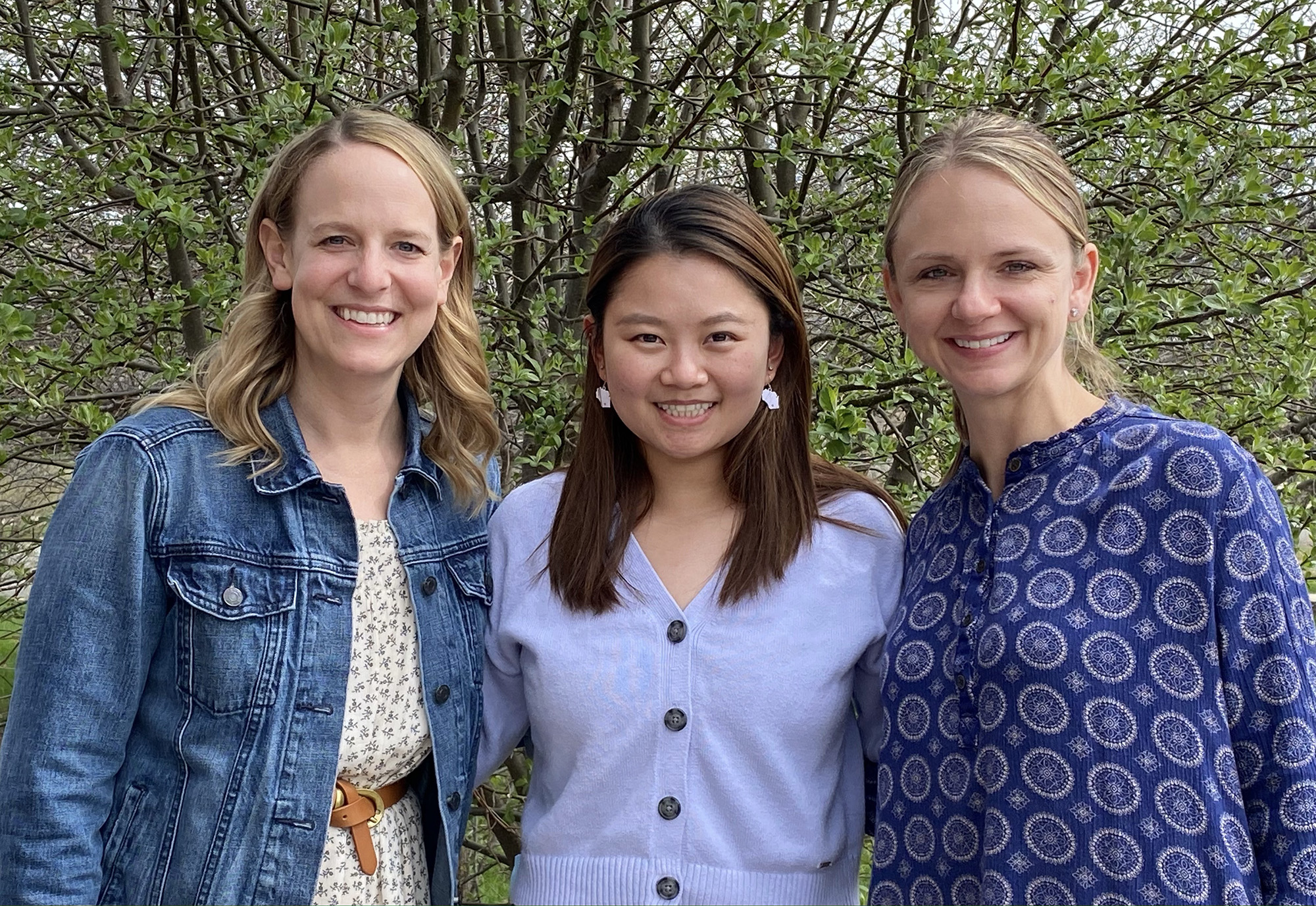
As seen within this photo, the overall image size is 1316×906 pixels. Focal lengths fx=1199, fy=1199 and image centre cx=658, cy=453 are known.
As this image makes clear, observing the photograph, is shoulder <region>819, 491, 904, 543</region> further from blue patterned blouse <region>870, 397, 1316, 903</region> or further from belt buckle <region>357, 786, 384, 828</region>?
belt buckle <region>357, 786, 384, 828</region>

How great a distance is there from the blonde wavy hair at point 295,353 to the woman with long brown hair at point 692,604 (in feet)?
0.58

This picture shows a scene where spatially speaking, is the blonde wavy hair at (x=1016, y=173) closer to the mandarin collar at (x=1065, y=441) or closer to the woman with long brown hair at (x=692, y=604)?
the mandarin collar at (x=1065, y=441)

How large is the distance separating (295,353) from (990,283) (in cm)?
116

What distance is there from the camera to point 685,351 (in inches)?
81.0

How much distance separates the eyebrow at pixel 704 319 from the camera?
81.3 inches

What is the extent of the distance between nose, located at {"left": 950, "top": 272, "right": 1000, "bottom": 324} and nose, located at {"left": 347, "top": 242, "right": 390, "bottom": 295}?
90cm

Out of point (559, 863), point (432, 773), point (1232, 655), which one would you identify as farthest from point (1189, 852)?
point (432, 773)

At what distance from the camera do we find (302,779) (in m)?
1.84

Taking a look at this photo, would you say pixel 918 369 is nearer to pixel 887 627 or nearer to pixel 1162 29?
pixel 887 627

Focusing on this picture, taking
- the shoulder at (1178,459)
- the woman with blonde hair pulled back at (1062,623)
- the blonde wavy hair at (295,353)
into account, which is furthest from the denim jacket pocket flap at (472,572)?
the shoulder at (1178,459)

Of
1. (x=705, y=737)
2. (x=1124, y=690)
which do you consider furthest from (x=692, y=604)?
(x=1124, y=690)

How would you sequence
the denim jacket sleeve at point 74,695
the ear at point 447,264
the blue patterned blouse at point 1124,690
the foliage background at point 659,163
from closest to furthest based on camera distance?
1. the blue patterned blouse at point 1124,690
2. the denim jacket sleeve at point 74,695
3. the ear at point 447,264
4. the foliage background at point 659,163

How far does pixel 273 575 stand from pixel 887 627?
1.01 metres

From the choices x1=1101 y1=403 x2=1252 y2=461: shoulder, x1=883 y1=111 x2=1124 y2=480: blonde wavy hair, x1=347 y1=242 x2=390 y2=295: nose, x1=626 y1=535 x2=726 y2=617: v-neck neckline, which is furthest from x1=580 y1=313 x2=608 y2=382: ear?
x1=1101 y1=403 x2=1252 y2=461: shoulder
